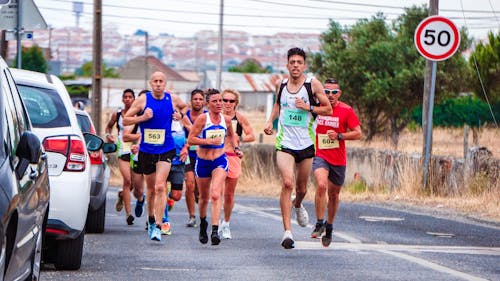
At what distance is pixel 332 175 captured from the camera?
15102 mm

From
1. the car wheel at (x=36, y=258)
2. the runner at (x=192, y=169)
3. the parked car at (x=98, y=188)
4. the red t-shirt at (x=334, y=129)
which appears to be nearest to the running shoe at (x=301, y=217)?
the red t-shirt at (x=334, y=129)

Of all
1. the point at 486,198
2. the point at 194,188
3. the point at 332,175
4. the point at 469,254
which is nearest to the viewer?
the point at 469,254

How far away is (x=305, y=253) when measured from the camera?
14070 millimetres

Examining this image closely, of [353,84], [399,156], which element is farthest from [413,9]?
[399,156]

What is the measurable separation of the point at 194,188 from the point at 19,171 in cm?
1125

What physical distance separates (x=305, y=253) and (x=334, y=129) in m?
1.55

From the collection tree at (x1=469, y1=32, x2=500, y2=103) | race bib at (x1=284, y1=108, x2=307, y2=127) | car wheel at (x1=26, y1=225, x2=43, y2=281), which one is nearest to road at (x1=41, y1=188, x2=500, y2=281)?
race bib at (x1=284, y1=108, x2=307, y2=127)

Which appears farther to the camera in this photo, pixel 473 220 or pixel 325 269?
pixel 473 220

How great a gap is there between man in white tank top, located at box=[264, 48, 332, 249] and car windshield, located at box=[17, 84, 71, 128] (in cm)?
264

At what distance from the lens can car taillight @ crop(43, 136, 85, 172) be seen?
1162 centimetres

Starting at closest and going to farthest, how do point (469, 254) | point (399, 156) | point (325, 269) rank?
point (325, 269) < point (469, 254) < point (399, 156)

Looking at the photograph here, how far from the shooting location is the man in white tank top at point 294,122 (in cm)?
1385

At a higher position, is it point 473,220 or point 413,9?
point 413,9

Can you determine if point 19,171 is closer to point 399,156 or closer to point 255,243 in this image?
point 255,243
